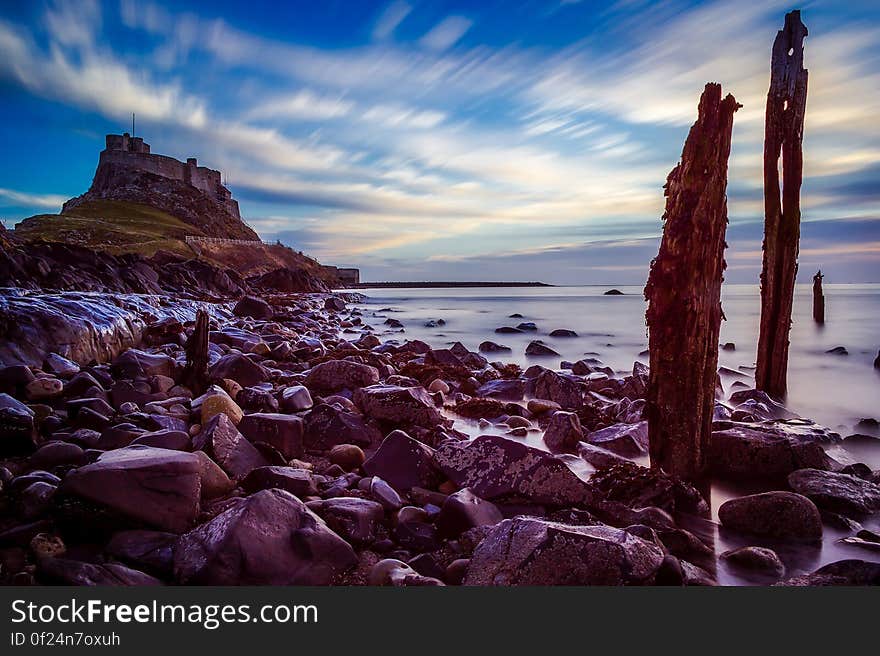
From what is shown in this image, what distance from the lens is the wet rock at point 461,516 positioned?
3.67 metres

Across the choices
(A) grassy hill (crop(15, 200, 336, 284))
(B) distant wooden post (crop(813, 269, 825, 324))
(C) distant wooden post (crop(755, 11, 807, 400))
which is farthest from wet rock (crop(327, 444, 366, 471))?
(A) grassy hill (crop(15, 200, 336, 284))

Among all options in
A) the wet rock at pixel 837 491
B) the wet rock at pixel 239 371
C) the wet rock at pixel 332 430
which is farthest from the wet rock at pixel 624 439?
the wet rock at pixel 239 371

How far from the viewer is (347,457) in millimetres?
5055

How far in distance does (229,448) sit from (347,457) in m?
1.10

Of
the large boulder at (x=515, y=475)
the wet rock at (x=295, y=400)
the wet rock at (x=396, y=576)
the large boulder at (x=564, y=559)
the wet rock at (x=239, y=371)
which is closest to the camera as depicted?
the large boulder at (x=564, y=559)

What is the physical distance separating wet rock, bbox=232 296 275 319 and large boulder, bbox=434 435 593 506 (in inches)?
815

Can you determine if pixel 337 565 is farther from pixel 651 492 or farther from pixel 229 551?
pixel 651 492

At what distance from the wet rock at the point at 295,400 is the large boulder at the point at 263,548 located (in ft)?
12.1

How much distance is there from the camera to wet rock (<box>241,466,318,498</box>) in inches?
159

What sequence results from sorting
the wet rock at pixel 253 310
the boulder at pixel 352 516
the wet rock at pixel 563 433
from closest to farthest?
the boulder at pixel 352 516, the wet rock at pixel 563 433, the wet rock at pixel 253 310

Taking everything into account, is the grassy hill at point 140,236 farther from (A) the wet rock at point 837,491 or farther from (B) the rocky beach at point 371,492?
(A) the wet rock at point 837,491

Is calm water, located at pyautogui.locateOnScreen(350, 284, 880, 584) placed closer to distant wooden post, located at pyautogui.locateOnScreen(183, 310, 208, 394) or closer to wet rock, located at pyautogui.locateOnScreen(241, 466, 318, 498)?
wet rock, located at pyautogui.locateOnScreen(241, 466, 318, 498)

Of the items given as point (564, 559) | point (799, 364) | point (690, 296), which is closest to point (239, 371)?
point (690, 296)

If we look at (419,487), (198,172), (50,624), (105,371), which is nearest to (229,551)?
(50,624)
